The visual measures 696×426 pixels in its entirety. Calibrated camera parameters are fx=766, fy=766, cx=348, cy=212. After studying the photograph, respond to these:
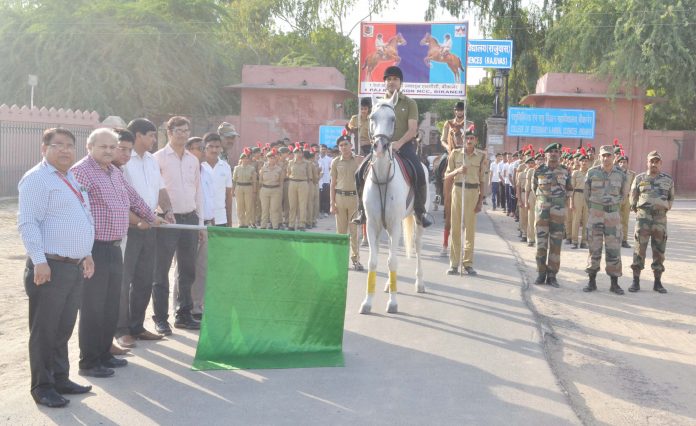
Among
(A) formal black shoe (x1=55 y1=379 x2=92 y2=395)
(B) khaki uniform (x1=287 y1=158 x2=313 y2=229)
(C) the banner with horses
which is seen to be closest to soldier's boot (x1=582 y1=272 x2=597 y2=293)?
(C) the banner with horses

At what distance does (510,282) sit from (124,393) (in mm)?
6931

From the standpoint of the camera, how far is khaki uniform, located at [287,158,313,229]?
58.4 feet

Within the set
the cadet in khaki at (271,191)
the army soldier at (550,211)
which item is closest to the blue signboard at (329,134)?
the cadet in khaki at (271,191)

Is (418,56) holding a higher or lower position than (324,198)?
higher

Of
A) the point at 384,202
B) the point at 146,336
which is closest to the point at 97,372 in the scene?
the point at 146,336

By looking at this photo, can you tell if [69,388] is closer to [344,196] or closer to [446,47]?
[344,196]

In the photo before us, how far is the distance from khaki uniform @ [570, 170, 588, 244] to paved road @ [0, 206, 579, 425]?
8.13 meters

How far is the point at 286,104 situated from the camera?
35.7 meters

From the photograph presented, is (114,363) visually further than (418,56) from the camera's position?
No

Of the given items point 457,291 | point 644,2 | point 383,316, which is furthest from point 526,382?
point 644,2

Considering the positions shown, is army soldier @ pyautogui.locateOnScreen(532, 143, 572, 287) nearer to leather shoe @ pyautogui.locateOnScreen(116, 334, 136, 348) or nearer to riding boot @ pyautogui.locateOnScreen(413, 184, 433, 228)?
riding boot @ pyautogui.locateOnScreen(413, 184, 433, 228)

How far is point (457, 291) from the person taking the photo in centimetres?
1033

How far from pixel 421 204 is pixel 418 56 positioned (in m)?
8.78

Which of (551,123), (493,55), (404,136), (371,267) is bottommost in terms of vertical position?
(371,267)
